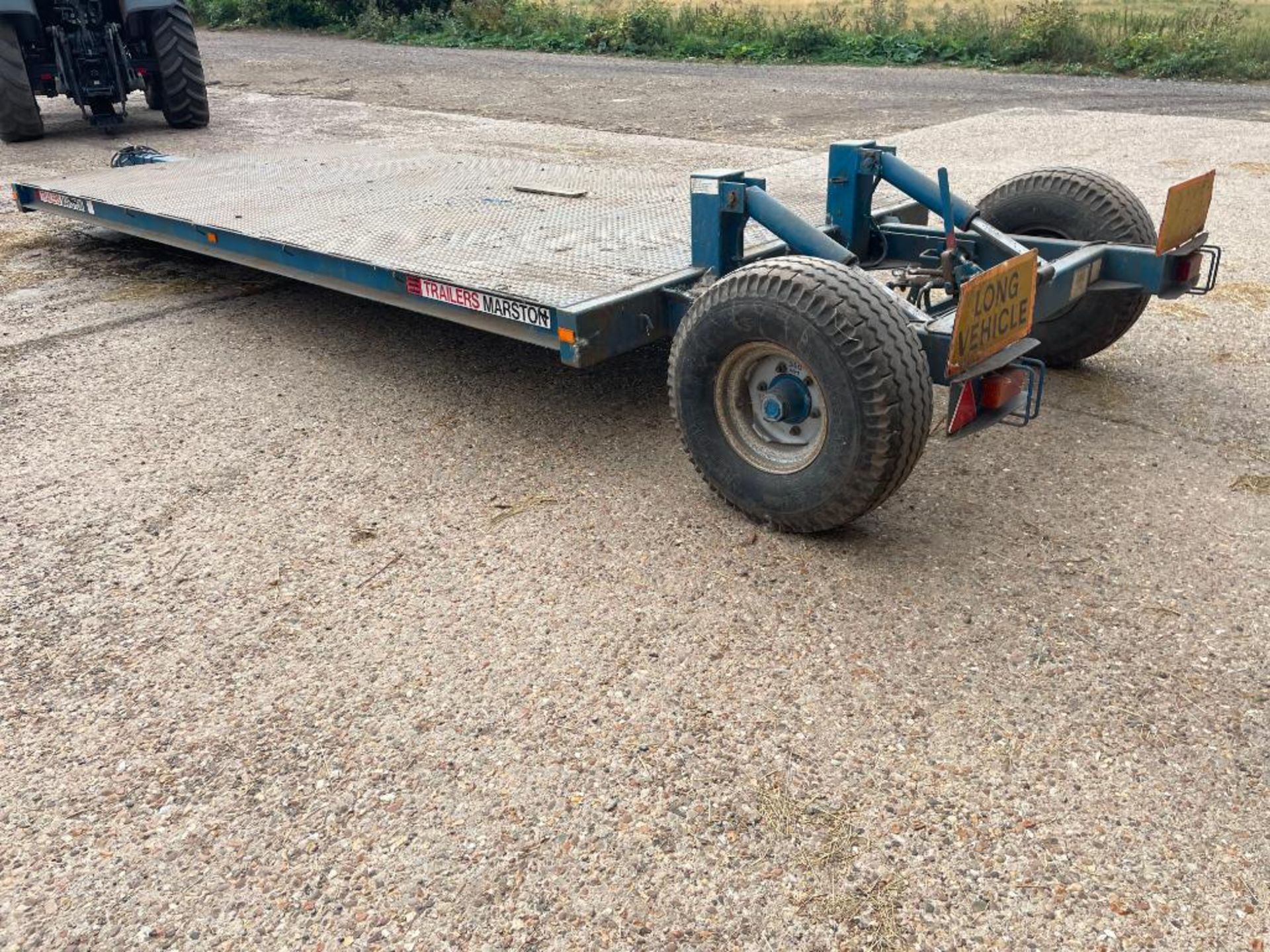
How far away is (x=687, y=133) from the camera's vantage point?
11.4 metres

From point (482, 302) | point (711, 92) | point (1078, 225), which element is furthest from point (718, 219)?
point (711, 92)

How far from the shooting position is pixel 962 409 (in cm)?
301

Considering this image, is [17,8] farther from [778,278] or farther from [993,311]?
[993,311]

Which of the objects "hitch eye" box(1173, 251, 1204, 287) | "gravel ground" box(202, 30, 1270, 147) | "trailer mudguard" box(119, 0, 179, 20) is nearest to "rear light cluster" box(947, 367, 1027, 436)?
"hitch eye" box(1173, 251, 1204, 287)

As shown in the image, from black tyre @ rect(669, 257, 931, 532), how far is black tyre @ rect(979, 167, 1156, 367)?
1.56 m

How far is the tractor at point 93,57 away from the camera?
411 inches

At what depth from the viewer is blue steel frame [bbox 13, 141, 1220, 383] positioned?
359 cm

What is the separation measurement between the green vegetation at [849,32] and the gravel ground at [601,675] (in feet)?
43.9

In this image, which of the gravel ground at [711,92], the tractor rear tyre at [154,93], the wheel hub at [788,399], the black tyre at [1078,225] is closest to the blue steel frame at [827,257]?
the black tyre at [1078,225]

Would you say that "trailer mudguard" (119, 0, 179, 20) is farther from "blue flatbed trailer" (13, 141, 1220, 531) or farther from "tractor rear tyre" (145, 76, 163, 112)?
"blue flatbed trailer" (13, 141, 1220, 531)

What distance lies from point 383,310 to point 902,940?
4531mm

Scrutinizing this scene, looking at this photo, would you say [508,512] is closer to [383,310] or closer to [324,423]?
[324,423]

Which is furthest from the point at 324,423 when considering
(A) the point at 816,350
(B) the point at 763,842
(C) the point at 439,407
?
(B) the point at 763,842

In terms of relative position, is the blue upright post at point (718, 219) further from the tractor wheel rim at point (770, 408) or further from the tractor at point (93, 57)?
the tractor at point (93, 57)
